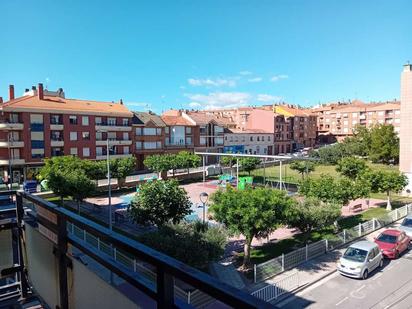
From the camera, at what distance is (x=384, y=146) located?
184ft

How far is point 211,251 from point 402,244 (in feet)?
37.3

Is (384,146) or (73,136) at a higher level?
(73,136)

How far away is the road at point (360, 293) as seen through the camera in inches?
483

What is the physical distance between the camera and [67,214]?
2.57 meters

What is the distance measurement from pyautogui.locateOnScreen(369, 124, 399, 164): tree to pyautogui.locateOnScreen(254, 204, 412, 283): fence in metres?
Result: 36.7

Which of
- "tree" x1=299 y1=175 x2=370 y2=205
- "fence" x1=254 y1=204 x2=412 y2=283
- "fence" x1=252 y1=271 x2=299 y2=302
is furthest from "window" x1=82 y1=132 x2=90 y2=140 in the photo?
"fence" x1=252 y1=271 x2=299 y2=302

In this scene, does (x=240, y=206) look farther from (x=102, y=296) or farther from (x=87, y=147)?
(x=87, y=147)

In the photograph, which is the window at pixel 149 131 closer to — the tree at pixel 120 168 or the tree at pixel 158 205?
the tree at pixel 120 168

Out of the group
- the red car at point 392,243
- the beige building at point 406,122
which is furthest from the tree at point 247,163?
the red car at point 392,243

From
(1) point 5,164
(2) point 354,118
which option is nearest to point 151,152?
(1) point 5,164

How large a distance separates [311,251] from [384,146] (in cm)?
4718

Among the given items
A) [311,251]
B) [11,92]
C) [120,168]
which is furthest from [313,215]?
[11,92]

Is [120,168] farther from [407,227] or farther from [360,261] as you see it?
[407,227]

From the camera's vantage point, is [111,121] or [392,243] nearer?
[392,243]
